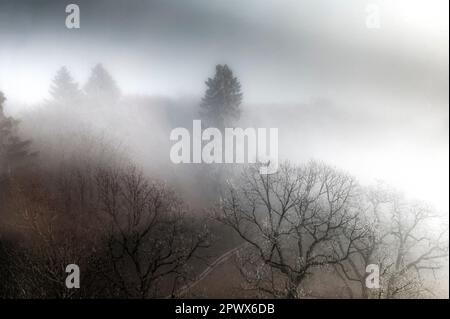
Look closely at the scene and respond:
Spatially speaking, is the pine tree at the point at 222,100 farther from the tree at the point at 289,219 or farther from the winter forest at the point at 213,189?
the tree at the point at 289,219

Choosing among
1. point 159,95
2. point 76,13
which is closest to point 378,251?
point 159,95

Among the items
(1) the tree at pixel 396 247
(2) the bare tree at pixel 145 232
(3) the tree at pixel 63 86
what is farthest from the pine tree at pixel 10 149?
(1) the tree at pixel 396 247

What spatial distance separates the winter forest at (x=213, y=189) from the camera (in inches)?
334

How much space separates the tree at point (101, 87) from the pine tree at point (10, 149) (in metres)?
2.19

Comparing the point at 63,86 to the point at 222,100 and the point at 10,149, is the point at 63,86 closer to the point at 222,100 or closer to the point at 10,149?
the point at 10,149

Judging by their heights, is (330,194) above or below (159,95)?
below

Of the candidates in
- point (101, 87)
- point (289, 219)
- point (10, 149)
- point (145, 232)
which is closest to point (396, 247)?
point (289, 219)

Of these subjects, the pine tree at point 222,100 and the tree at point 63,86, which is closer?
the tree at point 63,86

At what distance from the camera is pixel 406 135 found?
8.64 metres

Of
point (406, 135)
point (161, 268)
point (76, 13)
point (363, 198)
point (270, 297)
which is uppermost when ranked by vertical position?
point (76, 13)

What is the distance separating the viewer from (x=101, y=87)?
333 inches
